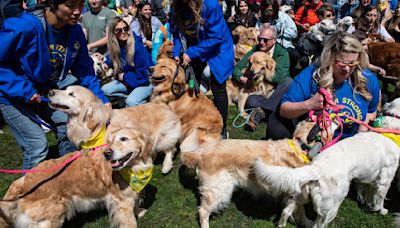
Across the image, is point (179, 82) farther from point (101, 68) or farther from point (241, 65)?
point (101, 68)

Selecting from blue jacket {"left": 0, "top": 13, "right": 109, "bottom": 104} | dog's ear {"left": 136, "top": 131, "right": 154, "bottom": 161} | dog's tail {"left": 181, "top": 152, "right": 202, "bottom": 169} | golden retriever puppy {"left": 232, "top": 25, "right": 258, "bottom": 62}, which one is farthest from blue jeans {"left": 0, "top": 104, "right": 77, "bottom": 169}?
golden retriever puppy {"left": 232, "top": 25, "right": 258, "bottom": 62}

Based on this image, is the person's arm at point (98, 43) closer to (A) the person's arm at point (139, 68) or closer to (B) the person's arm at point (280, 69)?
(A) the person's arm at point (139, 68)

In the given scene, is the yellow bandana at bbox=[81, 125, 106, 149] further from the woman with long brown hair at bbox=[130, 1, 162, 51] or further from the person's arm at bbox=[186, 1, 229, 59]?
the woman with long brown hair at bbox=[130, 1, 162, 51]

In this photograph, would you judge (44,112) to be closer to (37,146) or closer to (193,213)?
(37,146)

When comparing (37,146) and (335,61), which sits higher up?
(335,61)

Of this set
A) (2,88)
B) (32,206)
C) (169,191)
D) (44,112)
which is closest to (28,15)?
(2,88)

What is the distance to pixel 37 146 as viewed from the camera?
10.1ft

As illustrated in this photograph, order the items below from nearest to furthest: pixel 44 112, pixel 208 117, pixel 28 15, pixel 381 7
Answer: pixel 28 15, pixel 44 112, pixel 208 117, pixel 381 7

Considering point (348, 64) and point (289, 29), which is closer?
point (348, 64)

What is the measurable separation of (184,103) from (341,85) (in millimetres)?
2008

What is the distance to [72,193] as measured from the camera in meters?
2.88

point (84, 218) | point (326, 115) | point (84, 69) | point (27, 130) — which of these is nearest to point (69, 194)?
point (84, 218)

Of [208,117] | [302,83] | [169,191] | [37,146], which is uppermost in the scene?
[302,83]

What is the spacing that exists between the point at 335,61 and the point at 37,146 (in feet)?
9.58
